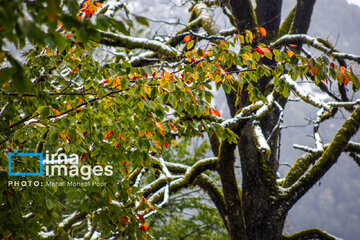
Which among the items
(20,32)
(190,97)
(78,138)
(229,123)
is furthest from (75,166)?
(229,123)

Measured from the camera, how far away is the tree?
6.22ft

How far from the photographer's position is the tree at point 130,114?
1.90 metres

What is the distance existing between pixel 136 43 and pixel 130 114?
8.60 ft

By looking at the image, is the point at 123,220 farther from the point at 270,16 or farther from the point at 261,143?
the point at 270,16

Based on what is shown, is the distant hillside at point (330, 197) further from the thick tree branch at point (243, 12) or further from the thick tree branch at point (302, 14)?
the thick tree branch at point (243, 12)

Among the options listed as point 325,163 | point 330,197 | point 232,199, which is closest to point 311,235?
point 325,163

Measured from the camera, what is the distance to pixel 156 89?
7.30ft

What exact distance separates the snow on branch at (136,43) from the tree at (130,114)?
0.02 m

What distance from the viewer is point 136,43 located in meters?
4.72

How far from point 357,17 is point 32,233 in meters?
98.3

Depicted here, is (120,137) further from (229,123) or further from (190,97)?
(229,123)

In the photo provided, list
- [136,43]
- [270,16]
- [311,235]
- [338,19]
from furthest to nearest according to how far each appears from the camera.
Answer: [338,19]
[270,16]
[136,43]
[311,235]

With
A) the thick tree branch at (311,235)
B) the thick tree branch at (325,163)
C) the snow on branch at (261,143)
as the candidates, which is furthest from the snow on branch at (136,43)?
the thick tree branch at (311,235)

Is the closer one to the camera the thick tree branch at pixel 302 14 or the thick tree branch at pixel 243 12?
the thick tree branch at pixel 243 12
